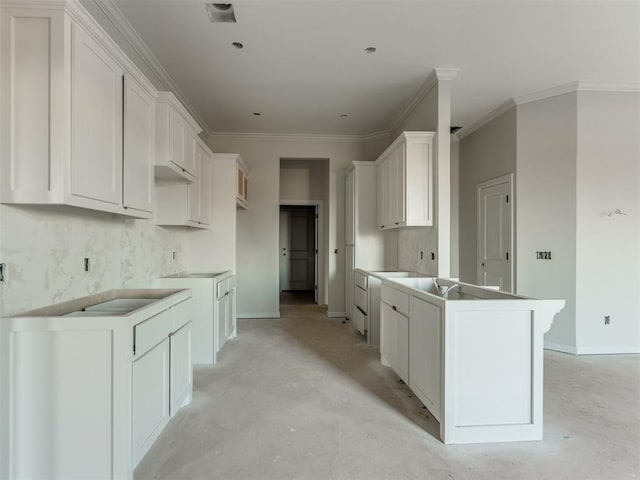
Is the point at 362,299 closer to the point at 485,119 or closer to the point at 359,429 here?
the point at 359,429

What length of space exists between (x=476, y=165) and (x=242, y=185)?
360 centimetres

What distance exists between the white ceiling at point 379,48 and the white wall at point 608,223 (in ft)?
1.46

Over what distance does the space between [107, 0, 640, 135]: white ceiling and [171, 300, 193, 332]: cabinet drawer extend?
2236mm

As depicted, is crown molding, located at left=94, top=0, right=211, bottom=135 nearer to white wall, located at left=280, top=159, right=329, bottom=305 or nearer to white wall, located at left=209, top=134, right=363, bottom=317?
white wall, located at left=209, top=134, right=363, bottom=317

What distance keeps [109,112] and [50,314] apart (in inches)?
47.7

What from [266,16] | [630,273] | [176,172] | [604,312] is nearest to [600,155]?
[630,273]

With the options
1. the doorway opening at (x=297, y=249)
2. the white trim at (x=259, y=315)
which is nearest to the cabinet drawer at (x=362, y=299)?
the white trim at (x=259, y=315)

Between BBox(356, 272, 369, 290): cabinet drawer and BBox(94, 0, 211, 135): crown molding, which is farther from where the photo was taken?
BBox(356, 272, 369, 290): cabinet drawer

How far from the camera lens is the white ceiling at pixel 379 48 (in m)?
2.59

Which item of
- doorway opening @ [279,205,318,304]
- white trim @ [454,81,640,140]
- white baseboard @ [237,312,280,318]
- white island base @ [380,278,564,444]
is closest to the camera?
white island base @ [380,278,564,444]

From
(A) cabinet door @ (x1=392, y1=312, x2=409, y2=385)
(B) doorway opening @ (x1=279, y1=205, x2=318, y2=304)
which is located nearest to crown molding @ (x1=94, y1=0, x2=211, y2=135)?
(A) cabinet door @ (x1=392, y1=312, x2=409, y2=385)

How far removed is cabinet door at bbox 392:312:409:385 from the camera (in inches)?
107

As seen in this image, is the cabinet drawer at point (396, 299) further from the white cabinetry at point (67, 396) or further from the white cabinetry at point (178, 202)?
the white cabinetry at point (178, 202)

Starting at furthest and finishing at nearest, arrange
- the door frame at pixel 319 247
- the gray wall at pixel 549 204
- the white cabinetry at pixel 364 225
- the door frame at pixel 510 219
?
the door frame at pixel 319 247
the white cabinetry at pixel 364 225
the door frame at pixel 510 219
the gray wall at pixel 549 204
